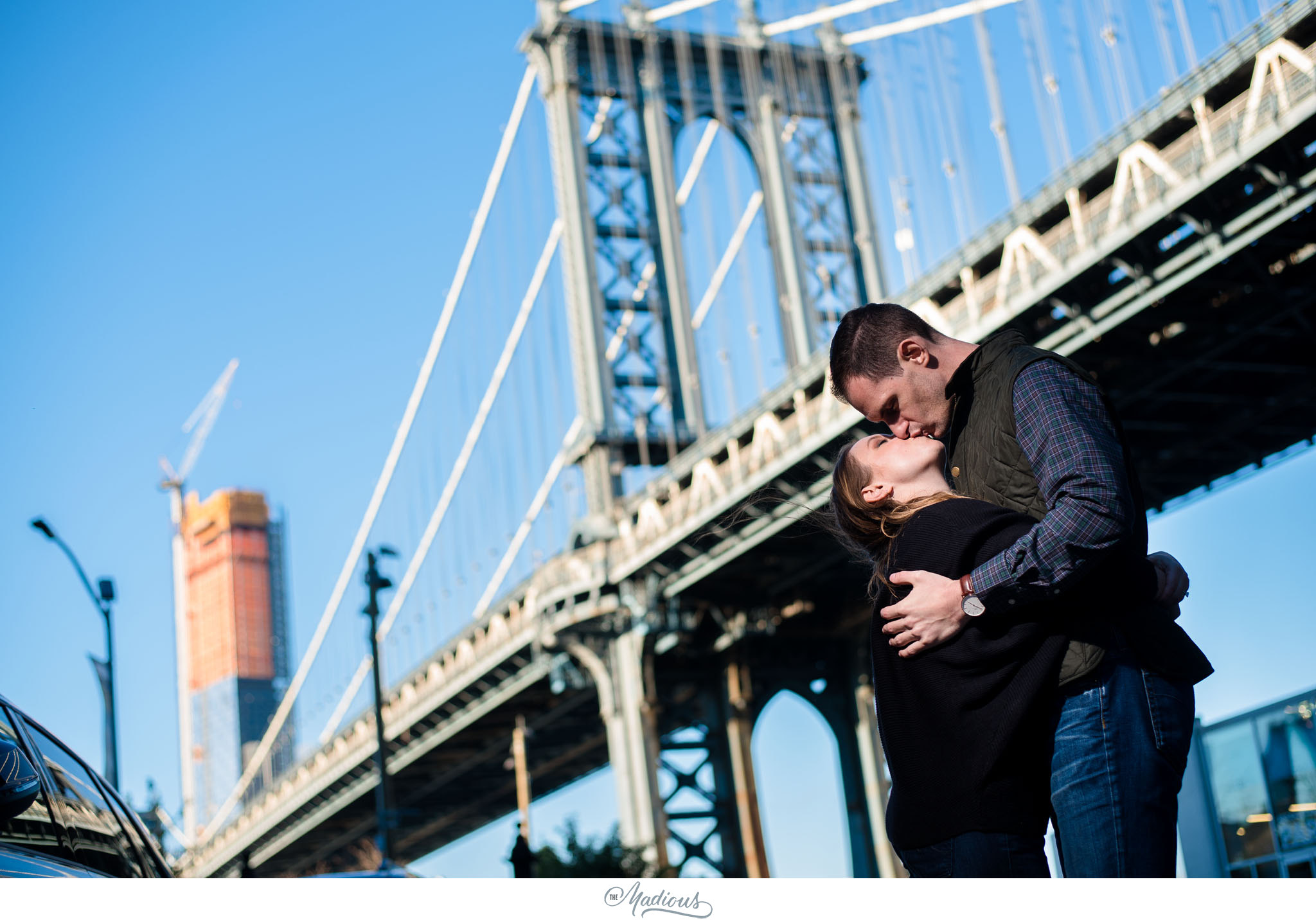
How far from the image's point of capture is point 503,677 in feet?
143

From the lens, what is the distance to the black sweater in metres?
3.12

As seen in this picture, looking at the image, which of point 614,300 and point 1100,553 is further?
point 614,300

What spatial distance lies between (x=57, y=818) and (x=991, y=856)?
104 inches

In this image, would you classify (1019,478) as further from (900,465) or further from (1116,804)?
(1116,804)

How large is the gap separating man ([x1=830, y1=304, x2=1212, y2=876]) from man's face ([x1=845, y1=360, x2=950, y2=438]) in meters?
0.18

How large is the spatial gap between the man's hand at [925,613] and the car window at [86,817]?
257 cm

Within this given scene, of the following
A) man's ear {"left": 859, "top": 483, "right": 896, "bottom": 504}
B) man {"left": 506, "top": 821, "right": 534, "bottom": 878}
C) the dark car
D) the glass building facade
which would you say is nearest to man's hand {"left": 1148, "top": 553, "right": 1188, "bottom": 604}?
man's ear {"left": 859, "top": 483, "right": 896, "bottom": 504}

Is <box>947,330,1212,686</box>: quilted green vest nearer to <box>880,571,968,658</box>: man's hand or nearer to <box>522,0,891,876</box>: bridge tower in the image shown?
<box>880,571,968,658</box>: man's hand

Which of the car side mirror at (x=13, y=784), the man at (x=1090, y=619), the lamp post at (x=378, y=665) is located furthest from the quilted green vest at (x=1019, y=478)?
the lamp post at (x=378, y=665)

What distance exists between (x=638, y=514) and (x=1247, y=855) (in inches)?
784

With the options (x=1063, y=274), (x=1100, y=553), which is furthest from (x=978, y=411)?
(x=1063, y=274)

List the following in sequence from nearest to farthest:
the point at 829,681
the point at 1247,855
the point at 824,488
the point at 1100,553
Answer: the point at 1100,553
the point at 1247,855
the point at 824,488
the point at 829,681
